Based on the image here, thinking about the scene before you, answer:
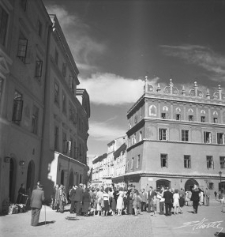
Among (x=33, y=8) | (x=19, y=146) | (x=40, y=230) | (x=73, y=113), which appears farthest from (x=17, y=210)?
(x=73, y=113)

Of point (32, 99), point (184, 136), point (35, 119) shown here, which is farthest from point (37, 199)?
point (184, 136)

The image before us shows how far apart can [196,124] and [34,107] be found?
27055 millimetres

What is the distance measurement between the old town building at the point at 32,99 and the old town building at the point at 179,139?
44.8 ft

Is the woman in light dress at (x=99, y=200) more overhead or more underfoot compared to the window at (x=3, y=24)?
more underfoot

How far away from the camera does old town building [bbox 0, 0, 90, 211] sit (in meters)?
14.3

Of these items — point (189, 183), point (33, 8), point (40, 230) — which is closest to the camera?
point (40, 230)

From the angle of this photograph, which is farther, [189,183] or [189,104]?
[189,104]

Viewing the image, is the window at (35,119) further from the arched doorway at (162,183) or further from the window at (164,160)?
the window at (164,160)

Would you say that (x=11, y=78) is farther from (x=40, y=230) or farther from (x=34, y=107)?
Answer: (x=40, y=230)

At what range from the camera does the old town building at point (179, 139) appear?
3753 centimetres

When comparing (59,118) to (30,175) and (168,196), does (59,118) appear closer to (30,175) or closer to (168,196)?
(30,175)

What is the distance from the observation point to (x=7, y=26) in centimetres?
1454

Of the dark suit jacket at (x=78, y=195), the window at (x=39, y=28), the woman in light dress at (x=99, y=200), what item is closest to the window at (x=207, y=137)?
the woman in light dress at (x=99, y=200)

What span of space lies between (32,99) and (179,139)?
25555 mm
